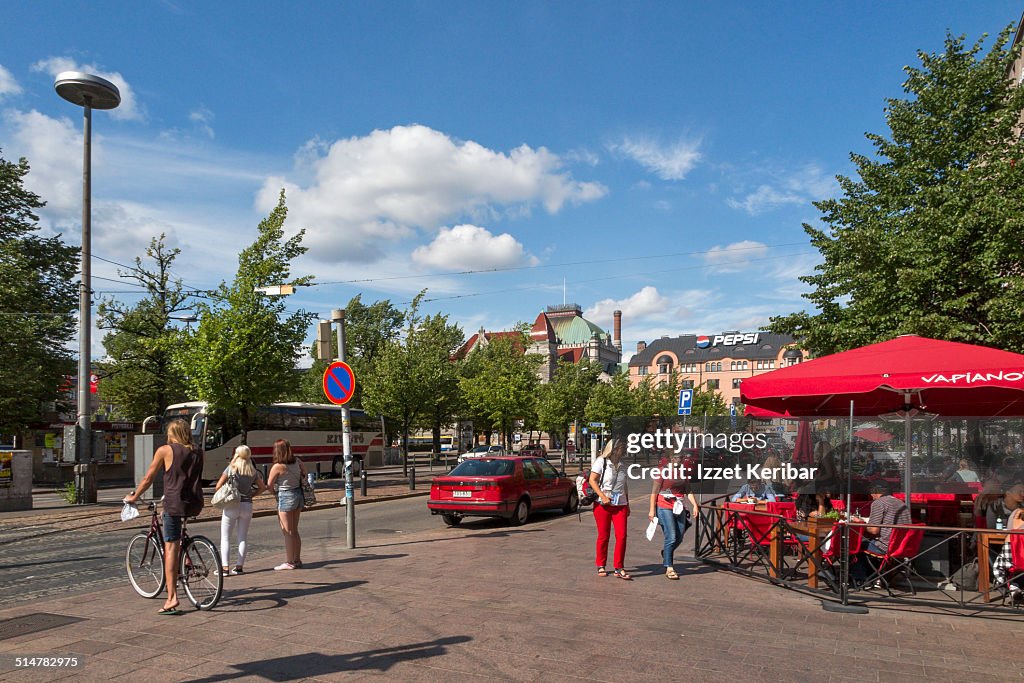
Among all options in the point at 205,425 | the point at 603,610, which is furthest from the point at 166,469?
the point at 205,425

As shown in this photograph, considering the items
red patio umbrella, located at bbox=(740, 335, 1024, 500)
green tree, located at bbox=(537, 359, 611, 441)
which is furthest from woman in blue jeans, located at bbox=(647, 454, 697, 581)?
green tree, located at bbox=(537, 359, 611, 441)

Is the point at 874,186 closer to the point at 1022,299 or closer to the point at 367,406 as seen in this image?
the point at 1022,299

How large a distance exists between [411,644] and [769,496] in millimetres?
6203

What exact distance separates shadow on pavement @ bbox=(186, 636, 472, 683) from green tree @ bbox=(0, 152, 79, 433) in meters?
25.6

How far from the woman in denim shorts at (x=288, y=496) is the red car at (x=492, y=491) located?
5222 millimetres

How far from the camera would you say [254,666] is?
18.1 feet

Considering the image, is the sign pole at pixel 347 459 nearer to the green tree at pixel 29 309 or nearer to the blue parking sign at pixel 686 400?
the blue parking sign at pixel 686 400

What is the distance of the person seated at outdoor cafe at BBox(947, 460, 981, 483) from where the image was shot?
10563mm

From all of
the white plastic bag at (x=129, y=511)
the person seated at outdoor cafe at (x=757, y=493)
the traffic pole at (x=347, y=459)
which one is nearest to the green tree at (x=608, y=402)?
the person seated at outdoor cafe at (x=757, y=493)

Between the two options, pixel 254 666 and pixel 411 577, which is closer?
pixel 254 666

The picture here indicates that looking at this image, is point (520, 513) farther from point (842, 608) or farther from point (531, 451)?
point (531, 451)

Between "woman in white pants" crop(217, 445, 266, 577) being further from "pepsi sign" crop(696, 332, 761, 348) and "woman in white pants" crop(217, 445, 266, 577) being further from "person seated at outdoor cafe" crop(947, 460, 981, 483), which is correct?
"pepsi sign" crop(696, 332, 761, 348)

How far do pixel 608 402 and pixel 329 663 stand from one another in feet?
156

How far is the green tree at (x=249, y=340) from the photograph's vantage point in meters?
23.5
